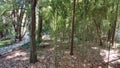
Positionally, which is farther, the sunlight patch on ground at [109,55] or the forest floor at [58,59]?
the sunlight patch on ground at [109,55]

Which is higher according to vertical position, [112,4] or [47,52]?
[112,4]

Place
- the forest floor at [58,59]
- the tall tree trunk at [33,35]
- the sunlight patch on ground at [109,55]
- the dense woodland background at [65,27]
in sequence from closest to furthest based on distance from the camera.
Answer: the tall tree trunk at [33,35] → the forest floor at [58,59] → the dense woodland background at [65,27] → the sunlight patch on ground at [109,55]

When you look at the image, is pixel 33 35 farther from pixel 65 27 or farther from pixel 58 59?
pixel 65 27

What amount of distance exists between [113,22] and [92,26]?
1.45 metres

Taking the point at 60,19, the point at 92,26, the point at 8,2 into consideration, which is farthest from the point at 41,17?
the point at 92,26

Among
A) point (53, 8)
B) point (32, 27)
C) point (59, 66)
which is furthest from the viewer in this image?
point (53, 8)

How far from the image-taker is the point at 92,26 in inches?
490

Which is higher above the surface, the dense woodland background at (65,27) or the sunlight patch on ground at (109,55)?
the dense woodland background at (65,27)

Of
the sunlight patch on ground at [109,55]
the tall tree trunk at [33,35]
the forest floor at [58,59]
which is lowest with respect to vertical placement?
the sunlight patch on ground at [109,55]

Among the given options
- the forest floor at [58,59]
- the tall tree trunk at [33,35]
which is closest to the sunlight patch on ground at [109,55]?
the forest floor at [58,59]

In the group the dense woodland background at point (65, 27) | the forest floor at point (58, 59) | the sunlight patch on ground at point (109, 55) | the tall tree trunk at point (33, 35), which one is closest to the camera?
the tall tree trunk at point (33, 35)

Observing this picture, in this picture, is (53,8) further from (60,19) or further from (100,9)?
(100,9)

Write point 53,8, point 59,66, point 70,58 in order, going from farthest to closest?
point 53,8 → point 70,58 → point 59,66

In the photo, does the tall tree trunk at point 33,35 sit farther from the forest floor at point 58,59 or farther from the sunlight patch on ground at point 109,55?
the sunlight patch on ground at point 109,55
